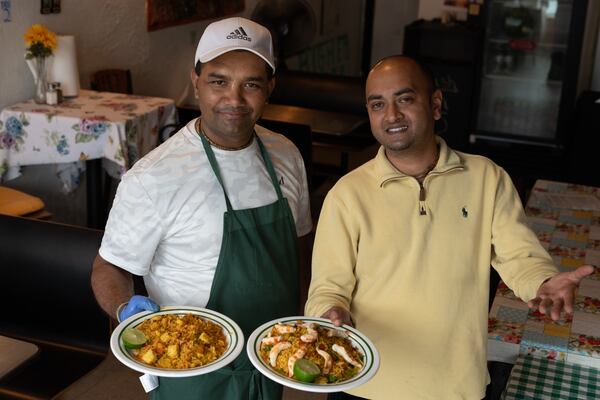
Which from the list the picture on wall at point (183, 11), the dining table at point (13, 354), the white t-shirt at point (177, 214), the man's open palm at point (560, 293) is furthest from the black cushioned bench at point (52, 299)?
the picture on wall at point (183, 11)

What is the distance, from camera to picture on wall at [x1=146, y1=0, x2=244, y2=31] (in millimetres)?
6074

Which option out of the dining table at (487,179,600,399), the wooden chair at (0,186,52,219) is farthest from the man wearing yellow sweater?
the wooden chair at (0,186,52,219)

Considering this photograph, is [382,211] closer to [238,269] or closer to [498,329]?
[238,269]

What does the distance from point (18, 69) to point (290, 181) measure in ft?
9.97

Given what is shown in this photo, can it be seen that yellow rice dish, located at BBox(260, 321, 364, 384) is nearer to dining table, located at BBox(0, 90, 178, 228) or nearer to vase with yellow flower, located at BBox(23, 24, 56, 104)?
dining table, located at BBox(0, 90, 178, 228)

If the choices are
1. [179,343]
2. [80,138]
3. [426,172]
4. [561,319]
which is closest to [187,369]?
[179,343]

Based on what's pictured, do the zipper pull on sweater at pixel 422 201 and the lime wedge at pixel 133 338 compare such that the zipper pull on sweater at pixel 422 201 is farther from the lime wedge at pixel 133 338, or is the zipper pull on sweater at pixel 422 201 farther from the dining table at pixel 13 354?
the dining table at pixel 13 354

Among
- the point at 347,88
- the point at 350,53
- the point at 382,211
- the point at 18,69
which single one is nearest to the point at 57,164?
the point at 18,69

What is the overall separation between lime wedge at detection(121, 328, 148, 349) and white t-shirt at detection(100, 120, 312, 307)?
221 mm

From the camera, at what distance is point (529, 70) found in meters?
7.84

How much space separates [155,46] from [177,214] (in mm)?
4439

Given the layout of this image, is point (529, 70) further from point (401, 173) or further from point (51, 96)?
point (401, 173)

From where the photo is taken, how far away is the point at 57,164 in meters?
4.78

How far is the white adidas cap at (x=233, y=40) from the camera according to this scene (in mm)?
2025
